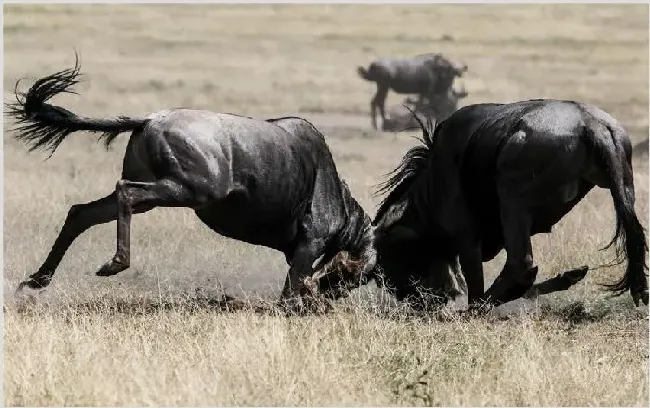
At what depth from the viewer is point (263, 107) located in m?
23.7

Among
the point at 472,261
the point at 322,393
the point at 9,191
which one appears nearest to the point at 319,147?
the point at 472,261

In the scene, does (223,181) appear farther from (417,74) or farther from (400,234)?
(417,74)

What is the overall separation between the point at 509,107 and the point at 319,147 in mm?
1289

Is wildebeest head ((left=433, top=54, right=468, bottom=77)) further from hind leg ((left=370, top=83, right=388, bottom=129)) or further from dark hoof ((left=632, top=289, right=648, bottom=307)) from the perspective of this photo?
dark hoof ((left=632, top=289, right=648, bottom=307))

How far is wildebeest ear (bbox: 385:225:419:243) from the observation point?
9500 mm

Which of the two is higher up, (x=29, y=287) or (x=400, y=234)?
(x=400, y=234)

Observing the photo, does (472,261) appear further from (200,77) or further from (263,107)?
(200,77)

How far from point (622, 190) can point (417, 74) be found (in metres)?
16.9

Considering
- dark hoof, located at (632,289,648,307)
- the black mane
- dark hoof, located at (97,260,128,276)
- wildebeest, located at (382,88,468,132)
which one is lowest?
wildebeest, located at (382,88,468,132)

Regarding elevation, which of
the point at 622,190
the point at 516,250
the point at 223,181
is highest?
the point at 622,190

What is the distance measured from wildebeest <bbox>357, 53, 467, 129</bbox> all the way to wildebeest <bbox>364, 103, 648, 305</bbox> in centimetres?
1533

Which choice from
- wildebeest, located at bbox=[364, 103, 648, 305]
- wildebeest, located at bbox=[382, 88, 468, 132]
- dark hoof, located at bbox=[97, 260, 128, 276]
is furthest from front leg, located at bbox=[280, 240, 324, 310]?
wildebeest, located at bbox=[382, 88, 468, 132]

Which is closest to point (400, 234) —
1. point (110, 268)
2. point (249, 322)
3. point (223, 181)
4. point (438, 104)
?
point (223, 181)

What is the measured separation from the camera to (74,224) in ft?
30.0
